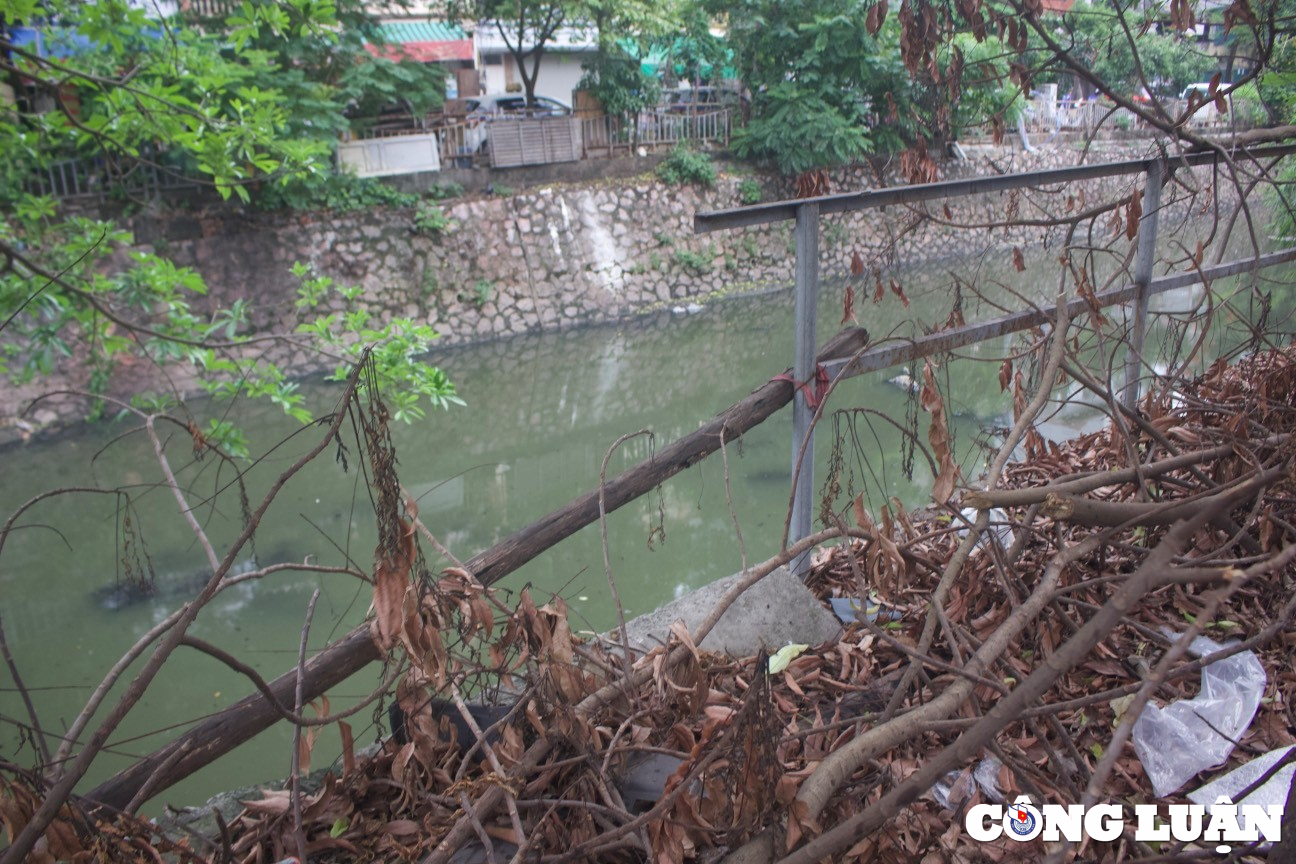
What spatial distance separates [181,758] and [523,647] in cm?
73

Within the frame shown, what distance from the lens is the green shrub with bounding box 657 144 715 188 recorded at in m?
14.1

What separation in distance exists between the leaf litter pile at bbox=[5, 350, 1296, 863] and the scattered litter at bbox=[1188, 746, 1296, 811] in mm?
54

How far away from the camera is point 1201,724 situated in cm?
178

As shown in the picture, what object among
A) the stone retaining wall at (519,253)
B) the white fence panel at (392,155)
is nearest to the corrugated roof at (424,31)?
the white fence panel at (392,155)

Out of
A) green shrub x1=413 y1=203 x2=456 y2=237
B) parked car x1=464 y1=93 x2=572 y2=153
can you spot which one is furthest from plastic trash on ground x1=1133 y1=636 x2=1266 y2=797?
parked car x1=464 y1=93 x2=572 y2=153

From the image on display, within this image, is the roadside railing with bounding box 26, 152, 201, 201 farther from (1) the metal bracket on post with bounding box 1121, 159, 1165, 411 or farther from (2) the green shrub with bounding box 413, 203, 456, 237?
(1) the metal bracket on post with bounding box 1121, 159, 1165, 411

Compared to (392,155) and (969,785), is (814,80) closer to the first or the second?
(392,155)

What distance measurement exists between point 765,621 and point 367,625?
942 millimetres

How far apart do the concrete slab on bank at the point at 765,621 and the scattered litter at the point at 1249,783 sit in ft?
Answer: 2.83

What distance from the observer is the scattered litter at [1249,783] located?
62.9 inches

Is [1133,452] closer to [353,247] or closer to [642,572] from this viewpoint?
[642,572]

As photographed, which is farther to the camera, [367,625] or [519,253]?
[519,253]

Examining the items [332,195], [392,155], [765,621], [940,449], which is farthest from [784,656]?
[392,155]

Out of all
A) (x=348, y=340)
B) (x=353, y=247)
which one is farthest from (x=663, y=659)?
(x=353, y=247)
